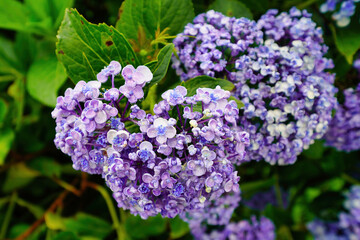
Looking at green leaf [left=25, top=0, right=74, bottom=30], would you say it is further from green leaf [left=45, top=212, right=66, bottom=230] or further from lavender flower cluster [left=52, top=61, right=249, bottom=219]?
green leaf [left=45, top=212, right=66, bottom=230]

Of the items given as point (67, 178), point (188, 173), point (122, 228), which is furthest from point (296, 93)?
point (67, 178)

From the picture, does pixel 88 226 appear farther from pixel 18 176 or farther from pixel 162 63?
pixel 162 63

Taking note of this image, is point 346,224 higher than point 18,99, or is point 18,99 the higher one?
point 18,99

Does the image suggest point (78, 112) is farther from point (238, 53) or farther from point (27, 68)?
point (27, 68)

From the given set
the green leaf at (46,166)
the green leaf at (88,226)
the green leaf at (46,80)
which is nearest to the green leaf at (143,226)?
the green leaf at (88,226)

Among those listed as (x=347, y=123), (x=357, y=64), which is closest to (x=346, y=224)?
(x=347, y=123)
